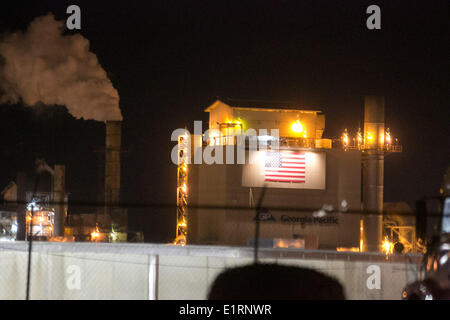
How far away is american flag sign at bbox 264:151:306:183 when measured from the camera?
41.0 m

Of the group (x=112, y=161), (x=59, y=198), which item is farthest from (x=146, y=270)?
(x=112, y=161)

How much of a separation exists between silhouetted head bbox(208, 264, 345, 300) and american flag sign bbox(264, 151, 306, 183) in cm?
2797

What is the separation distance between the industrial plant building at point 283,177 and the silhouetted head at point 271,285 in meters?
24.4

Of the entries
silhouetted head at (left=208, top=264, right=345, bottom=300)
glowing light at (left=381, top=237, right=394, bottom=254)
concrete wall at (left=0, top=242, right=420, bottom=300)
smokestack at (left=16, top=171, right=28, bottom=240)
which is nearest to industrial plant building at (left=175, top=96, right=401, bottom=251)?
glowing light at (left=381, top=237, right=394, bottom=254)

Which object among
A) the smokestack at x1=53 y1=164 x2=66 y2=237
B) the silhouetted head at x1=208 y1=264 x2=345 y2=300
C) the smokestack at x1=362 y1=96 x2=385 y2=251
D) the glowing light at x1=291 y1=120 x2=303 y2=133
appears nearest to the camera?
the silhouetted head at x1=208 y1=264 x2=345 y2=300

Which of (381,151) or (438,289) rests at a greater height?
(381,151)

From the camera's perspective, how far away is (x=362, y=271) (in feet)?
47.0

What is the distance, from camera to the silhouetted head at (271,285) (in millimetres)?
11438

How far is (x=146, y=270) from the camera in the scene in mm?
13914

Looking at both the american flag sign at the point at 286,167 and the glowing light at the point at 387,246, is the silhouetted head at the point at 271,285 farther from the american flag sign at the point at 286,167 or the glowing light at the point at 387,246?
the glowing light at the point at 387,246

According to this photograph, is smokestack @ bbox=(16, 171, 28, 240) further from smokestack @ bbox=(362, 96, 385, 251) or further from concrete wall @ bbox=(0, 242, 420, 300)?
concrete wall @ bbox=(0, 242, 420, 300)
